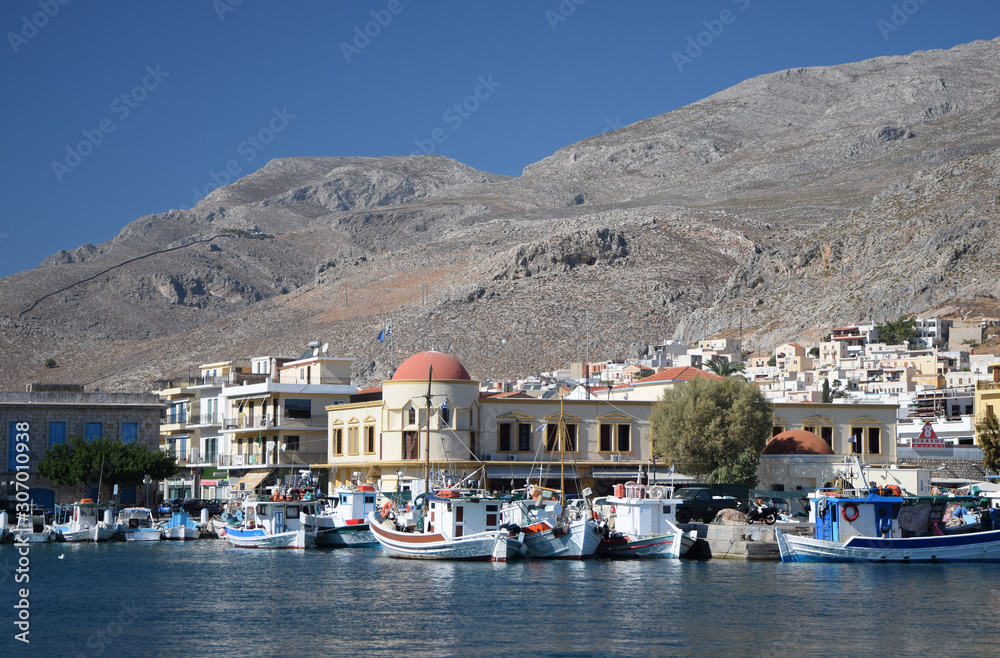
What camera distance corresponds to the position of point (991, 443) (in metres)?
68.2

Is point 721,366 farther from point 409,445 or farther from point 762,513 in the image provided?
point 762,513

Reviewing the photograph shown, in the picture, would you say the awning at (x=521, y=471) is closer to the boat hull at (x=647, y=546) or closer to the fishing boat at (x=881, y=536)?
the boat hull at (x=647, y=546)

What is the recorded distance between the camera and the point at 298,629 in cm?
3481

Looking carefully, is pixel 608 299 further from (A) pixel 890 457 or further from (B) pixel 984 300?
(A) pixel 890 457

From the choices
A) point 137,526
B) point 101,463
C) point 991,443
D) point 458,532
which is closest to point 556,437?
point 458,532

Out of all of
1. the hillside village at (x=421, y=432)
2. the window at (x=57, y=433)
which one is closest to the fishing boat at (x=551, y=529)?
the hillside village at (x=421, y=432)

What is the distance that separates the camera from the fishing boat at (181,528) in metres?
61.9

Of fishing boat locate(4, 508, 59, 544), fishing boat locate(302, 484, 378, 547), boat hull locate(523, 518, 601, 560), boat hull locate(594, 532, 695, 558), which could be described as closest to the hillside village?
fishing boat locate(302, 484, 378, 547)

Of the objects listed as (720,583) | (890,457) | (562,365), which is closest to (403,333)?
(562,365)

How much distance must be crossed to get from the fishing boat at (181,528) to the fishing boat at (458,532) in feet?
46.3

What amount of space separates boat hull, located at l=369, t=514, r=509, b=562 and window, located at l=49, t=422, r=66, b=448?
20.9 m

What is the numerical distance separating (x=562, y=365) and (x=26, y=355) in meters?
83.3

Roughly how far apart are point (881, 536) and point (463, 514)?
14.5 m

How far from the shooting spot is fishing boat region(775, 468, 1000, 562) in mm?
48812
